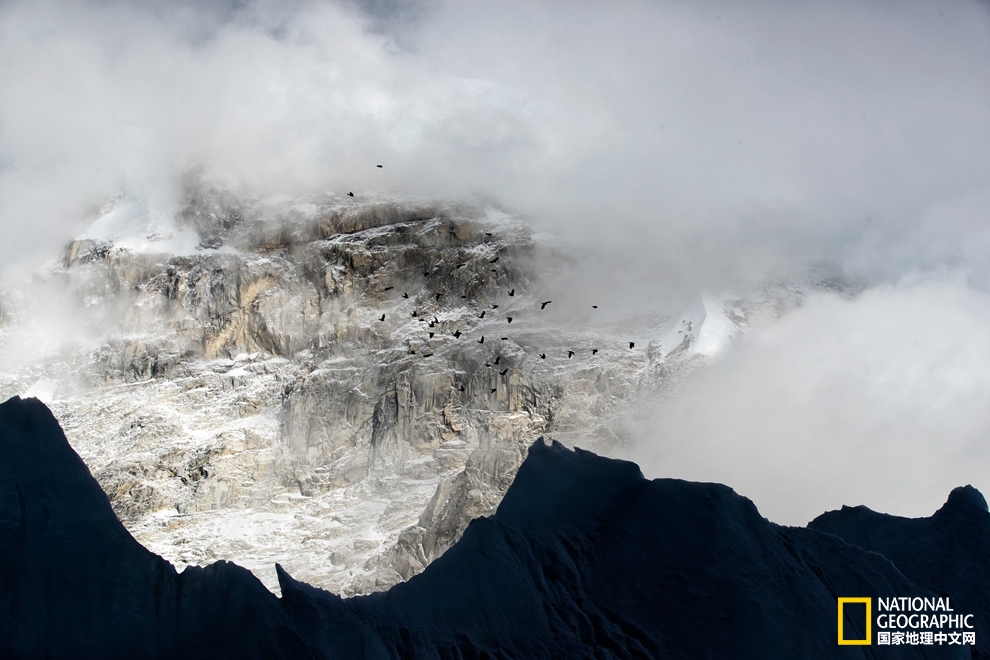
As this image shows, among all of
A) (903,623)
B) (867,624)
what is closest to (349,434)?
(903,623)

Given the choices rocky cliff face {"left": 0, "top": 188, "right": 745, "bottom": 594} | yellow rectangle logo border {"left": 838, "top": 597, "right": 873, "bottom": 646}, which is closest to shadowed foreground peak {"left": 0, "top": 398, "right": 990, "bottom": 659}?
yellow rectangle logo border {"left": 838, "top": 597, "right": 873, "bottom": 646}

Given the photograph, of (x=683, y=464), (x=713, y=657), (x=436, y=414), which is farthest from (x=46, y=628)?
(x=683, y=464)

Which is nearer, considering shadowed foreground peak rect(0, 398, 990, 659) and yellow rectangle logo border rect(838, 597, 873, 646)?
shadowed foreground peak rect(0, 398, 990, 659)

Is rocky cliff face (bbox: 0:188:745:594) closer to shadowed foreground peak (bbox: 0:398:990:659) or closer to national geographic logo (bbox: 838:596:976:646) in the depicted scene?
national geographic logo (bbox: 838:596:976:646)

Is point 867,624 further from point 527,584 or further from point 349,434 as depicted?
point 349,434

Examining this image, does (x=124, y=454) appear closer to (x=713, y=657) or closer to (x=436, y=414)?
(x=436, y=414)
